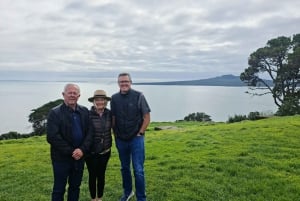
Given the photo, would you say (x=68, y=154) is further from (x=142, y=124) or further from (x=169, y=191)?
(x=169, y=191)

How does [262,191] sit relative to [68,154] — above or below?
below

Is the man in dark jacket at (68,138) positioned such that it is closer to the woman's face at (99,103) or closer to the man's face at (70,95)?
the man's face at (70,95)

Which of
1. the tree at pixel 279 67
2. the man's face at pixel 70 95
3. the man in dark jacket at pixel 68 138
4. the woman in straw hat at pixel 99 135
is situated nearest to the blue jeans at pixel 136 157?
the woman in straw hat at pixel 99 135

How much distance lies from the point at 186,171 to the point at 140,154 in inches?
118

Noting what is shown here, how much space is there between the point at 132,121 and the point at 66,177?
1.56m

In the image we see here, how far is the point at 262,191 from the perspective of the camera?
772 centimetres

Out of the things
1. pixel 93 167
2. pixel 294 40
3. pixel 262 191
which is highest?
pixel 294 40

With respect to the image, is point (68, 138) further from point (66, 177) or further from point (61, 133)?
point (66, 177)

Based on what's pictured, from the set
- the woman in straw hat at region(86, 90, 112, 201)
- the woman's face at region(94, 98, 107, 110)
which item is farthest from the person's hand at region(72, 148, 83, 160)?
the woman's face at region(94, 98, 107, 110)

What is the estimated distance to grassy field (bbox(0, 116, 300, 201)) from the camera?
7711 millimetres

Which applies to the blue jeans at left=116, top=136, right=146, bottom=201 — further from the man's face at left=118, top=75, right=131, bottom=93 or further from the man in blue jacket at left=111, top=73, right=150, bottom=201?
the man's face at left=118, top=75, right=131, bottom=93

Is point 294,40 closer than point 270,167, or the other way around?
point 270,167

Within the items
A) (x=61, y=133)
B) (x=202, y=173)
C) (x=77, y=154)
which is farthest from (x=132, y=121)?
(x=202, y=173)

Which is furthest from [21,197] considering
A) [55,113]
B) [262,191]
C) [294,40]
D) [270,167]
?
[294,40]
